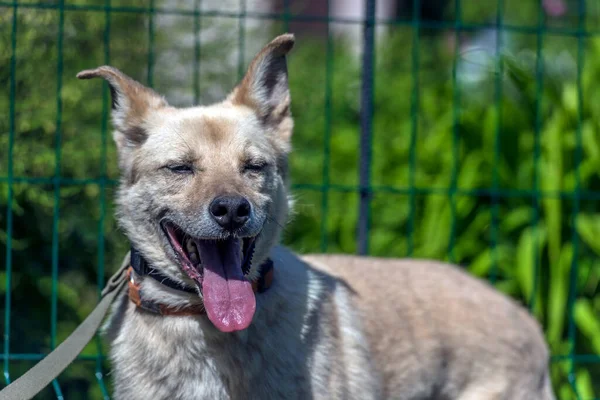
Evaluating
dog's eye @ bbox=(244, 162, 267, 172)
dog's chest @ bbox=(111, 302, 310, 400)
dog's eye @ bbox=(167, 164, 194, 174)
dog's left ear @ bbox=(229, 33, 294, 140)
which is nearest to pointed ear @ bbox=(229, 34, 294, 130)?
dog's left ear @ bbox=(229, 33, 294, 140)

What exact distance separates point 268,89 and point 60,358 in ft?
4.51

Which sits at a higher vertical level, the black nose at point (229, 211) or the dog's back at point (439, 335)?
the black nose at point (229, 211)

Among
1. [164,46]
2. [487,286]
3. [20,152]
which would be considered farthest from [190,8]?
[487,286]

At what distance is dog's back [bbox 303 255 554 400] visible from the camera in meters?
3.62

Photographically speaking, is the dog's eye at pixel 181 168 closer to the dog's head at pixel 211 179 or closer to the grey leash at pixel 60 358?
the dog's head at pixel 211 179

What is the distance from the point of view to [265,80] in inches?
136

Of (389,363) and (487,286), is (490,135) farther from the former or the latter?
(389,363)

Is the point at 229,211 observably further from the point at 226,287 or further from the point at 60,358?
the point at 60,358

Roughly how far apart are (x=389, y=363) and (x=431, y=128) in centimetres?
338

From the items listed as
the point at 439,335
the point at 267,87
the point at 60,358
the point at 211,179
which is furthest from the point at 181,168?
the point at 439,335

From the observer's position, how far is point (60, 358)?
10.4ft

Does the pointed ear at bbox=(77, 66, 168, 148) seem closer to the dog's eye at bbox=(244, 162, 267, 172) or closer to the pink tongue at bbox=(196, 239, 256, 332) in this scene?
the dog's eye at bbox=(244, 162, 267, 172)

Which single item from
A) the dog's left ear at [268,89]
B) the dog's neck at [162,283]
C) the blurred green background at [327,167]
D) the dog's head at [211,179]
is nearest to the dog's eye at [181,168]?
the dog's head at [211,179]

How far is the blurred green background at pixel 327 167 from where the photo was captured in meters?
4.61
